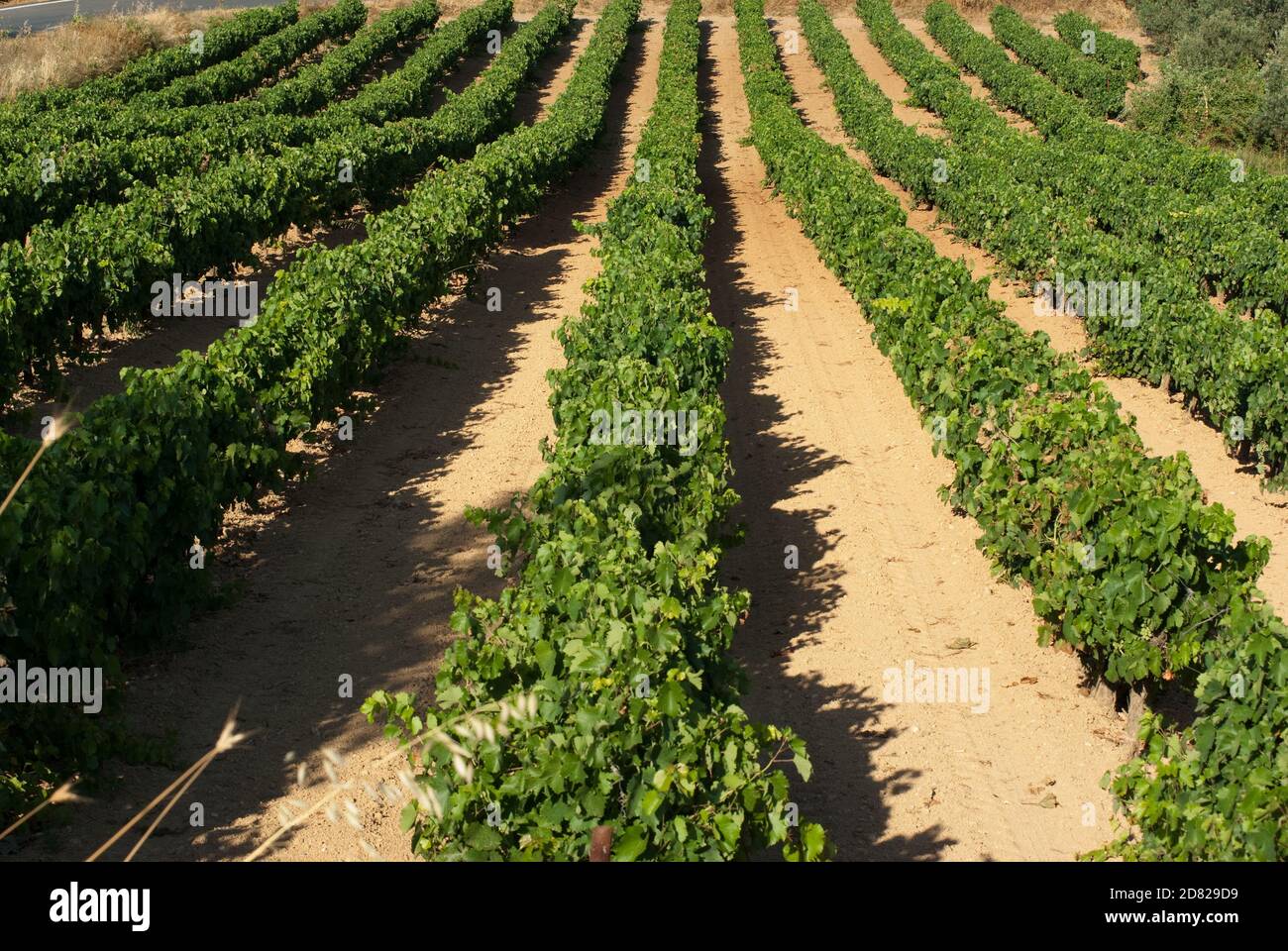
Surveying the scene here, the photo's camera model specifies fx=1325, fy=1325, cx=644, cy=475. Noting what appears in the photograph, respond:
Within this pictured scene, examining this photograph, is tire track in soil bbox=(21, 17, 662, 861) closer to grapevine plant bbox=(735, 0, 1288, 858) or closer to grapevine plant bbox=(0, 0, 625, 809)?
grapevine plant bbox=(0, 0, 625, 809)

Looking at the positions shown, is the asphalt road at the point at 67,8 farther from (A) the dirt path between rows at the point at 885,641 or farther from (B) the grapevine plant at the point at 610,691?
(B) the grapevine plant at the point at 610,691

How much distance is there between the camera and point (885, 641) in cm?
991

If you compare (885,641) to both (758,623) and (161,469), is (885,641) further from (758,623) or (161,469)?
(161,469)

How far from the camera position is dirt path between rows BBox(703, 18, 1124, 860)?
7.98 m

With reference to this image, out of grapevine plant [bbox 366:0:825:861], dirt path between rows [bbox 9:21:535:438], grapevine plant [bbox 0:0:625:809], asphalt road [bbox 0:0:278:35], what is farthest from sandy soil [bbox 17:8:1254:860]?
asphalt road [bbox 0:0:278:35]

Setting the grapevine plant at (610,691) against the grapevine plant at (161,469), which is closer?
the grapevine plant at (610,691)

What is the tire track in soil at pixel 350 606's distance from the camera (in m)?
7.61

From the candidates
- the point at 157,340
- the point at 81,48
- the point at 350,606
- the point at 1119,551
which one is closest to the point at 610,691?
the point at 1119,551

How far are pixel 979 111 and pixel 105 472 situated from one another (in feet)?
83.9

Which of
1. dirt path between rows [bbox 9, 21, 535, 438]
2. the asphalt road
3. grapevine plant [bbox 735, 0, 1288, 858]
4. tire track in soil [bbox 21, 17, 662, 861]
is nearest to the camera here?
grapevine plant [bbox 735, 0, 1288, 858]

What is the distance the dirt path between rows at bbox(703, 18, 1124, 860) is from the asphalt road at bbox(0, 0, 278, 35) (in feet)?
130

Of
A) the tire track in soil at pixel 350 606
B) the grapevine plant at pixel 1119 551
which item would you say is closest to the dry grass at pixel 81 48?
the tire track in soil at pixel 350 606

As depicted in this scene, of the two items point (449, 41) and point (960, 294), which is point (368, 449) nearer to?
point (960, 294)

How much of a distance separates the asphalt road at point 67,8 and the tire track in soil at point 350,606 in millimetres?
36939
